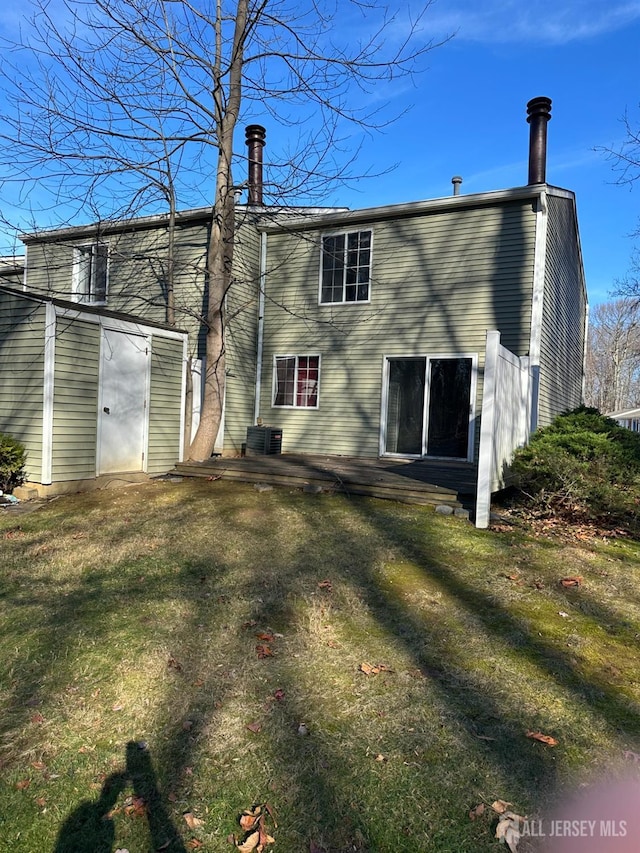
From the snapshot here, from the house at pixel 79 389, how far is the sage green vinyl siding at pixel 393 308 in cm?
330

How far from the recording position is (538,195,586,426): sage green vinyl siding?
996cm

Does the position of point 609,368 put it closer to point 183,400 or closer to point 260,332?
point 260,332

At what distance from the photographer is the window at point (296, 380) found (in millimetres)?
11711

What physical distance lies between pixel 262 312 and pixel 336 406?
2951 millimetres

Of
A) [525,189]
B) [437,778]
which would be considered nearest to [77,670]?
[437,778]

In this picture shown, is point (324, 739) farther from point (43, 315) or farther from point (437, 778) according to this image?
point (43, 315)

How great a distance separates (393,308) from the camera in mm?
10891

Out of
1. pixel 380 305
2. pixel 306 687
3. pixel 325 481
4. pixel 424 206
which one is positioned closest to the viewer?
pixel 306 687

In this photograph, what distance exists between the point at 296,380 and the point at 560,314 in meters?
5.98

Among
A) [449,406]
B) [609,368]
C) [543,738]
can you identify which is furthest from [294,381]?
[609,368]

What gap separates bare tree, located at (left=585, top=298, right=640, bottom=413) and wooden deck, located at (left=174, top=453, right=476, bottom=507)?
36678 mm

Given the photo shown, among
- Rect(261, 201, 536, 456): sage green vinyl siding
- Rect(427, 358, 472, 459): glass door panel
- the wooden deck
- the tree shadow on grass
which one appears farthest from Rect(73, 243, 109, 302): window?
the tree shadow on grass

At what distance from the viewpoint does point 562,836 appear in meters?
1.86

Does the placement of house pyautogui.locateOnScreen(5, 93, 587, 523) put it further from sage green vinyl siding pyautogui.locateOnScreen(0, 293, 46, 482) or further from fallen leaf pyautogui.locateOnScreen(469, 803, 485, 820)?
fallen leaf pyautogui.locateOnScreen(469, 803, 485, 820)
